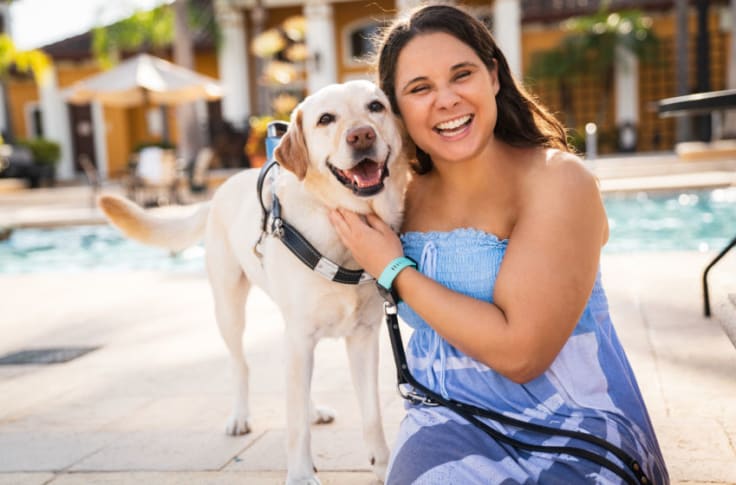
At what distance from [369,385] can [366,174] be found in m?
0.77

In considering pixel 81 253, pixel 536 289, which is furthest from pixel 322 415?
pixel 81 253

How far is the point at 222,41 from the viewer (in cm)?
2214

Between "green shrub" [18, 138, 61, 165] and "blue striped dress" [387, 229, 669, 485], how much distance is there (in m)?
23.7

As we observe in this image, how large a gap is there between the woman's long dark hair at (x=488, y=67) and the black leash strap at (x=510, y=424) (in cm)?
64

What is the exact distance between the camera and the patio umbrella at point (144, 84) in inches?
574

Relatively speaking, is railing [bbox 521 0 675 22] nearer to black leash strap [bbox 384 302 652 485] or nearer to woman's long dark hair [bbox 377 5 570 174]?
woman's long dark hair [bbox 377 5 570 174]

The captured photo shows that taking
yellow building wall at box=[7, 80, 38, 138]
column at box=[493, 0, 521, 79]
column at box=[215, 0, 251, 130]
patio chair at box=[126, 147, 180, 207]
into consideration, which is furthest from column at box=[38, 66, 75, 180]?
column at box=[493, 0, 521, 79]

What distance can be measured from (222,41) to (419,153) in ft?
69.0

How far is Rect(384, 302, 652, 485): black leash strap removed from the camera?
5.73 ft

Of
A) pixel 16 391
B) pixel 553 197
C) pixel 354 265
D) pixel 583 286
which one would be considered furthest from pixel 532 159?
pixel 16 391

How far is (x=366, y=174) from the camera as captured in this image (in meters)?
2.29

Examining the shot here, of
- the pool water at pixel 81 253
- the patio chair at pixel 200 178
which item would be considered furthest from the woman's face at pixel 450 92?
the patio chair at pixel 200 178

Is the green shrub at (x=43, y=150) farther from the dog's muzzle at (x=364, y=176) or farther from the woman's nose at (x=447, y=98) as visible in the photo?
the woman's nose at (x=447, y=98)

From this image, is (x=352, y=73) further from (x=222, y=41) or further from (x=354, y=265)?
(x=354, y=265)
